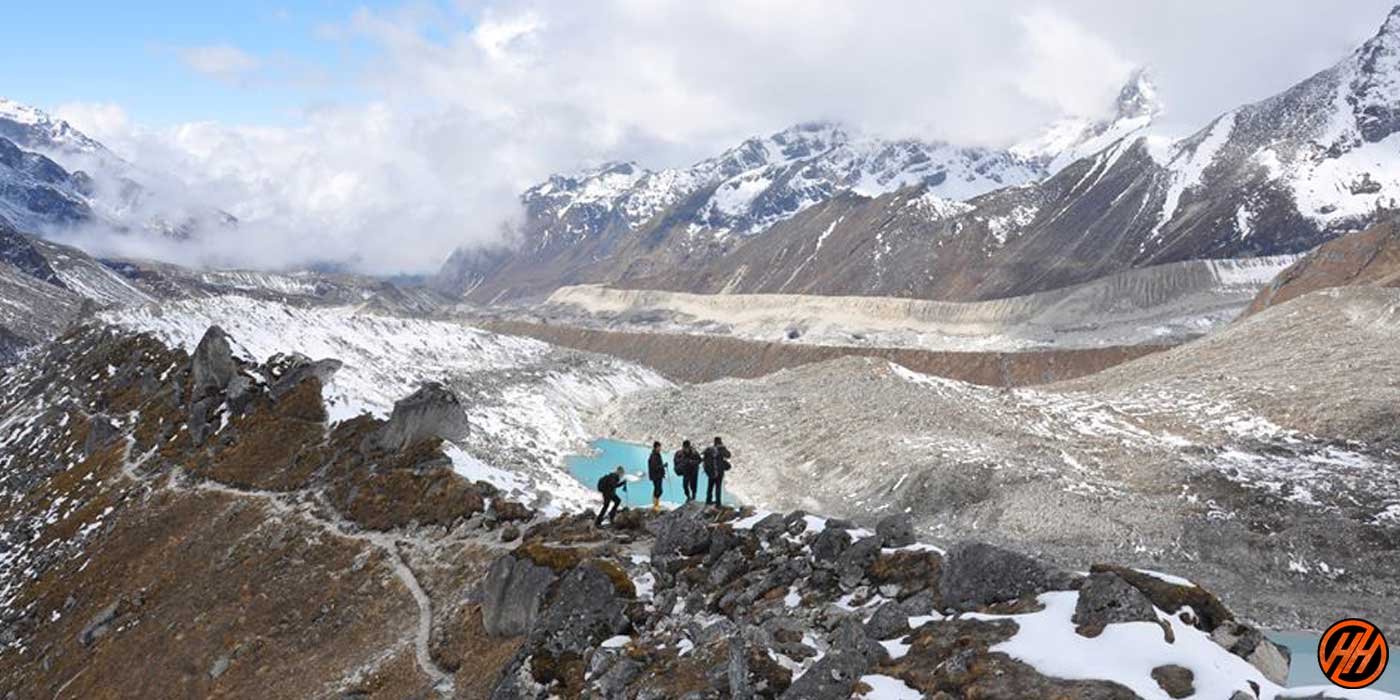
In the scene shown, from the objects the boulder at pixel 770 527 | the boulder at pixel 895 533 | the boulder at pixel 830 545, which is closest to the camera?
the boulder at pixel 895 533

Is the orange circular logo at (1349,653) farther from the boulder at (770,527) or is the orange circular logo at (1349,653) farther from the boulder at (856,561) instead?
the boulder at (770,527)

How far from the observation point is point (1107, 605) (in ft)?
46.7

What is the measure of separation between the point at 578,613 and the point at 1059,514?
156 feet

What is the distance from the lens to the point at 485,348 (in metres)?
163

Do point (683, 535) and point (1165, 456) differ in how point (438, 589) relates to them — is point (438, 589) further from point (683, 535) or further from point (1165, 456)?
point (1165, 456)

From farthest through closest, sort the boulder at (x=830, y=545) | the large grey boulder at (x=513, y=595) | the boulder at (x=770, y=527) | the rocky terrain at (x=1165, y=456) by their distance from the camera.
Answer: the rocky terrain at (x=1165, y=456), the large grey boulder at (x=513, y=595), the boulder at (x=770, y=527), the boulder at (x=830, y=545)

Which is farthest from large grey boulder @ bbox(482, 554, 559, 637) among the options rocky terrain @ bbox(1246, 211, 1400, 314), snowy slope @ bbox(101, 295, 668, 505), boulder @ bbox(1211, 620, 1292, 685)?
rocky terrain @ bbox(1246, 211, 1400, 314)

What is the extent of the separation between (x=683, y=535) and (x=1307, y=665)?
3446 cm

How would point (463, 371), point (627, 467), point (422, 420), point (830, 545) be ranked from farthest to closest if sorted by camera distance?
point (463, 371)
point (627, 467)
point (422, 420)
point (830, 545)

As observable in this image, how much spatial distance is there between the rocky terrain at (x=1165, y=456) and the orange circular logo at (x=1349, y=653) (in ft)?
153

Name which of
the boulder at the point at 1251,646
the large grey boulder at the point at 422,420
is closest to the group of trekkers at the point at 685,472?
the large grey boulder at the point at 422,420

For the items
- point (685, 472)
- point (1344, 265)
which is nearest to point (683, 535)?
point (685, 472)

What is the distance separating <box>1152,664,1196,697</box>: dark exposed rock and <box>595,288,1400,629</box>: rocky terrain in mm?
42427

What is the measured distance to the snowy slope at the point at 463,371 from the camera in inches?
2670
